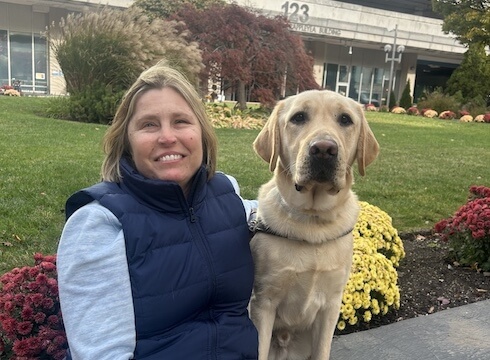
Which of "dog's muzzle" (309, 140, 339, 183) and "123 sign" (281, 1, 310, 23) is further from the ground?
"123 sign" (281, 1, 310, 23)

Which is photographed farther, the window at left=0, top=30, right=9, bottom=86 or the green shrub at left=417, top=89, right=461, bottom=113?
the green shrub at left=417, top=89, right=461, bottom=113

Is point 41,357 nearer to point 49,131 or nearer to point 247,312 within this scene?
point 247,312

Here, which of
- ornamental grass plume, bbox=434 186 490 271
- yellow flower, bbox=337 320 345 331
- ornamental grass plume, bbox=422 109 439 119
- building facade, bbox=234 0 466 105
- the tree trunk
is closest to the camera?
yellow flower, bbox=337 320 345 331

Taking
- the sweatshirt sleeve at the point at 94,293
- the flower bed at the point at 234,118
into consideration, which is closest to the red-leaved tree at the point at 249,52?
the flower bed at the point at 234,118

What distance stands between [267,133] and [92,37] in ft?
38.2

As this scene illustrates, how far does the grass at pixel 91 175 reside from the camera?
14.2 feet

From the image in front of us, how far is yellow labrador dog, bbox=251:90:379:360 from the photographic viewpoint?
2344 millimetres

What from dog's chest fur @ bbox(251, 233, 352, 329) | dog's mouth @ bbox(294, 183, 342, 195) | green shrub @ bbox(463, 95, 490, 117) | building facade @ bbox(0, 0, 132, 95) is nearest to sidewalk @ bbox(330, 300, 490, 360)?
dog's chest fur @ bbox(251, 233, 352, 329)

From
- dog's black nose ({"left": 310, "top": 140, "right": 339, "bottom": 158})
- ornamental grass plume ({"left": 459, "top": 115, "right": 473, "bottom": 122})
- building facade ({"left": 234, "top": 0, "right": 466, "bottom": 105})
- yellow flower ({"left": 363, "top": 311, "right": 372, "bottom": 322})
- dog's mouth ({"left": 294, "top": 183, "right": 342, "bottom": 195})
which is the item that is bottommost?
yellow flower ({"left": 363, "top": 311, "right": 372, "bottom": 322})

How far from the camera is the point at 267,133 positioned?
8.86 ft

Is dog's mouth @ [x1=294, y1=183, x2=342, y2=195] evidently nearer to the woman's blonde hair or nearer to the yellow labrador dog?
the yellow labrador dog

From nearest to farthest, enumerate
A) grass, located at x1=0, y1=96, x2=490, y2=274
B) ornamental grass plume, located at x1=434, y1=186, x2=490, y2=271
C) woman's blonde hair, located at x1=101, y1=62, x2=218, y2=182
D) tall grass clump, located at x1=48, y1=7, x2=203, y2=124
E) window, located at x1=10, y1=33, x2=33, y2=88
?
woman's blonde hair, located at x1=101, y1=62, x2=218, y2=182 → ornamental grass plume, located at x1=434, y1=186, x2=490, y2=271 → grass, located at x1=0, y1=96, x2=490, y2=274 → tall grass clump, located at x1=48, y1=7, x2=203, y2=124 → window, located at x1=10, y1=33, x2=33, y2=88

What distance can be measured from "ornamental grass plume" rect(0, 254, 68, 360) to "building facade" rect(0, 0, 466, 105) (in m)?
25.3

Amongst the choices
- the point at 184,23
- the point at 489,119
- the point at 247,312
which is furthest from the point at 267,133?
the point at 489,119
